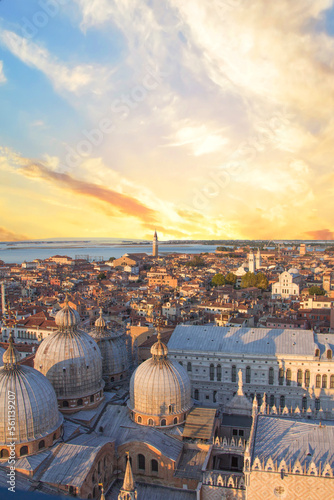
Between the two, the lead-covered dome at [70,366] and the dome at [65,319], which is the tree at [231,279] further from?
the dome at [65,319]

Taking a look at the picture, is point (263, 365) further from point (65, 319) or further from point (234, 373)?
point (65, 319)

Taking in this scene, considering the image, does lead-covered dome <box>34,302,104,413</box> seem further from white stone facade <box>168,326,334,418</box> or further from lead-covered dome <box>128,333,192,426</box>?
white stone facade <box>168,326,334,418</box>

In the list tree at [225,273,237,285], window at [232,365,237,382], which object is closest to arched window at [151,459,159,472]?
window at [232,365,237,382]

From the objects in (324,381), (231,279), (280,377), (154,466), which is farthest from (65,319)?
(231,279)

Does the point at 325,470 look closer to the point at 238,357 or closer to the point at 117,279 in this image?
the point at 238,357

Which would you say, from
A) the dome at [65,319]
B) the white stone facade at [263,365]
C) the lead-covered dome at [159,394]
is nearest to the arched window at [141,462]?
the lead-covered dome at [159,394]
